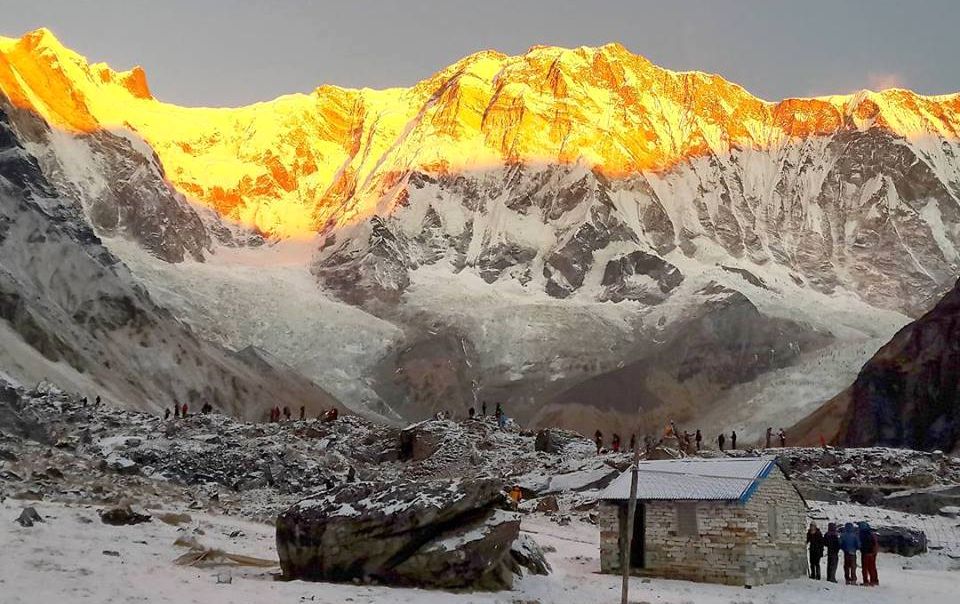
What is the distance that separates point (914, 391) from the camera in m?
68.6

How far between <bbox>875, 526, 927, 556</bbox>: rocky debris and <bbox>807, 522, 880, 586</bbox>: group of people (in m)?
5.19

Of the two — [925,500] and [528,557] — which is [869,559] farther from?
[925,500]

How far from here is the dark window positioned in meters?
20.9

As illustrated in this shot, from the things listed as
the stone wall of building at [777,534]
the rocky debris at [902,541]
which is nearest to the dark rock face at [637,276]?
the rocky debris at [902,541]

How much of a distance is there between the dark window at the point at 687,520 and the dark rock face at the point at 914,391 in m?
46.6

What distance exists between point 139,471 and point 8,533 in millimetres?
17783

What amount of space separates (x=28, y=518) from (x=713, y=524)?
13822 mm

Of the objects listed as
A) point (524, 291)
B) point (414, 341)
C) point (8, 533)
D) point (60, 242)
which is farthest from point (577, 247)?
point (8, 533)

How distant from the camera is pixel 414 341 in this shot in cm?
13750

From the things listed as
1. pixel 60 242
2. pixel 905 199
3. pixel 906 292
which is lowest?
pixel 60 242

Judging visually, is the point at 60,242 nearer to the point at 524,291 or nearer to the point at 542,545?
the point at 542,545

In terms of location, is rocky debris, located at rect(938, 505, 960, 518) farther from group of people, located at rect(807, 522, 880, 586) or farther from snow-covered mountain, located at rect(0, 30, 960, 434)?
snow-covered mountain, located at rect(0, 30, 960, 434)

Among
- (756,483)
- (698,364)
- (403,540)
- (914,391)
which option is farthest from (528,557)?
(698,364)

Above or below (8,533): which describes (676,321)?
above
